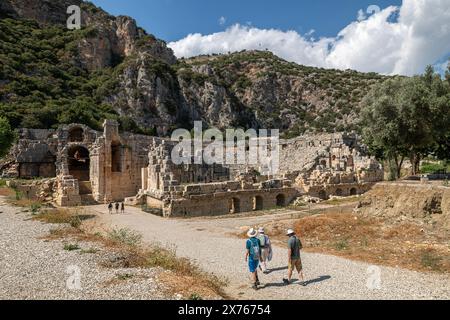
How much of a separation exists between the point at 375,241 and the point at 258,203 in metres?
14.5

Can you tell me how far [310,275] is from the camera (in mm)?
10000

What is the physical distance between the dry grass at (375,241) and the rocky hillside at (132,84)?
133 feet

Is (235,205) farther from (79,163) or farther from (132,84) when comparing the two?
(132,84)

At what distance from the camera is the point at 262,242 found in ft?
32.6

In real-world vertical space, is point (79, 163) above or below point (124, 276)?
above

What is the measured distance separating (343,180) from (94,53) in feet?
198

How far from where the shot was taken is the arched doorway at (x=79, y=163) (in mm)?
38406

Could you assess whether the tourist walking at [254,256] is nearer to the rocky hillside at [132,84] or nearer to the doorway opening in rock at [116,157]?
the doorway opening in rock at [116,157]

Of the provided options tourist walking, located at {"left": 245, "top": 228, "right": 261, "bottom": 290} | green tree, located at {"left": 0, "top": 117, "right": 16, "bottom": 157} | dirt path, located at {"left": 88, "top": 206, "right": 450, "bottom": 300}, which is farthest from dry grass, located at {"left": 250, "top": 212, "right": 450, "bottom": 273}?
green tree, located at {"left": 0, "top": 117, "right": 16, "bottom": 157}

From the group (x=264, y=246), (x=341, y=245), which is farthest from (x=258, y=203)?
(x=264, y=246)

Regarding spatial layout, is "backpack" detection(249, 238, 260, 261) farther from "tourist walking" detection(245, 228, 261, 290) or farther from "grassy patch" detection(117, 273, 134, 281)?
"grassy patch" detection(117, 273, 134, 281)
